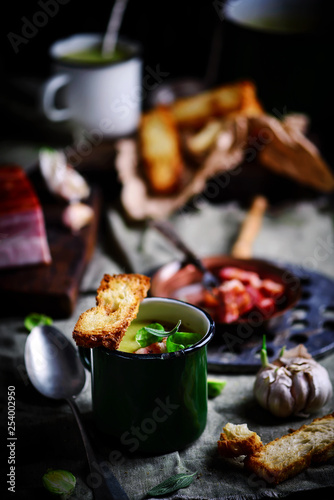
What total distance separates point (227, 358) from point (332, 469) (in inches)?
15.3

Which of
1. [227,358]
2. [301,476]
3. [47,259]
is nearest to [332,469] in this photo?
[301,476]

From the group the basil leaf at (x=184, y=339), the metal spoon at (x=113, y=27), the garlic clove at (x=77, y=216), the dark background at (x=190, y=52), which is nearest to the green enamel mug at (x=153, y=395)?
the basil leaf at (x=184, y=339)

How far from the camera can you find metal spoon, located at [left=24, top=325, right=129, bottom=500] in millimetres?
1321

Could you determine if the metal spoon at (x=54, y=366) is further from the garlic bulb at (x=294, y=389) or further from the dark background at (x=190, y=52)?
the dark background at (x=190, y=52)

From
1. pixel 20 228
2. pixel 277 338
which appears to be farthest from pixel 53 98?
pixel 277 338

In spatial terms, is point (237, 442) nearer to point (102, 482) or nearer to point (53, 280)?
point (102, 482)

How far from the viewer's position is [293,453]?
3.68ft

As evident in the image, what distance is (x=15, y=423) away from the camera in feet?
4.20

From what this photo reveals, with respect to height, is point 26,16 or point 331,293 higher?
point 26,16

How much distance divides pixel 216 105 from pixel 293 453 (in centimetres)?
148

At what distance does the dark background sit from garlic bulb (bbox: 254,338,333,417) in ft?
3.92

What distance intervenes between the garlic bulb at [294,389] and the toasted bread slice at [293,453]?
0.22 ft

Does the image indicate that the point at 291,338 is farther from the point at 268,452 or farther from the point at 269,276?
the point at 268,452

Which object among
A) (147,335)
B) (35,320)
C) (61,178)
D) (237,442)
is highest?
(147,335)
